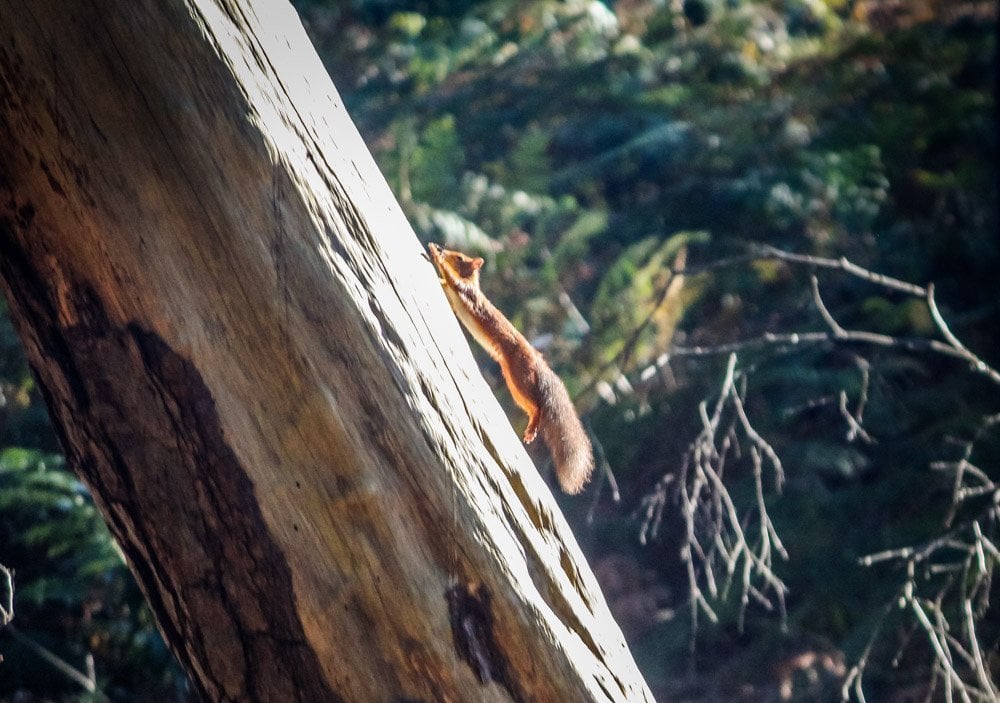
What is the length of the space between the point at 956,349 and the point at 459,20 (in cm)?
545

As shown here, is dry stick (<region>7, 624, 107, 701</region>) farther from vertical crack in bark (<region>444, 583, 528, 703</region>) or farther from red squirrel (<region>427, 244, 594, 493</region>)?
vertical crack in bark (<region>444, 583, 528, 703</region>)

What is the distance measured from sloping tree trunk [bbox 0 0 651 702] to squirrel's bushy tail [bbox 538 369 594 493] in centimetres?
83

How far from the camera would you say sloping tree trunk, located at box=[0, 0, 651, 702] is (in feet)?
4.89

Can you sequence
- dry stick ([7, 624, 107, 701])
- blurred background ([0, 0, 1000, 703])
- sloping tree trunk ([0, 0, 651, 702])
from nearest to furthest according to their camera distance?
sloping tree trunk ([0, 0, 651, 702]) < dry stick ([7, 624, 107, 701]) < blurred background ([0, 0, 1000, 703])

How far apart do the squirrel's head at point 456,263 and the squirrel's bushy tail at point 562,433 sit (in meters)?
0.34

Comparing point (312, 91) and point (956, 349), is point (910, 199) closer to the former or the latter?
point (956, 349)

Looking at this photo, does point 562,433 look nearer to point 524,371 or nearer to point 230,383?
point 524,371

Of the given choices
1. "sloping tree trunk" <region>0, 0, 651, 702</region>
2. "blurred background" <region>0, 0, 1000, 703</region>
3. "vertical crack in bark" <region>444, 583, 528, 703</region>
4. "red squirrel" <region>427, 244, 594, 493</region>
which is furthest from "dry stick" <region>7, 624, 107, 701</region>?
"vertical crack in bark" <region>444, 583, 528, 703</region>

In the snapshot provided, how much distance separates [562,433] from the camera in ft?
8.07

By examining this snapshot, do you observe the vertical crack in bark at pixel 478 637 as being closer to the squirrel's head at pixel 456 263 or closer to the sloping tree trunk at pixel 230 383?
the sloping tree trunk at pixel 230 383

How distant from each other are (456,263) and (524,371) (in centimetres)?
35

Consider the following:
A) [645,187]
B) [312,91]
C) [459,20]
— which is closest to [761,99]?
[645,187]

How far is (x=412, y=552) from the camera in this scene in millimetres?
1535

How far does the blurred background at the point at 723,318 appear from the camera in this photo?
4.10 m
